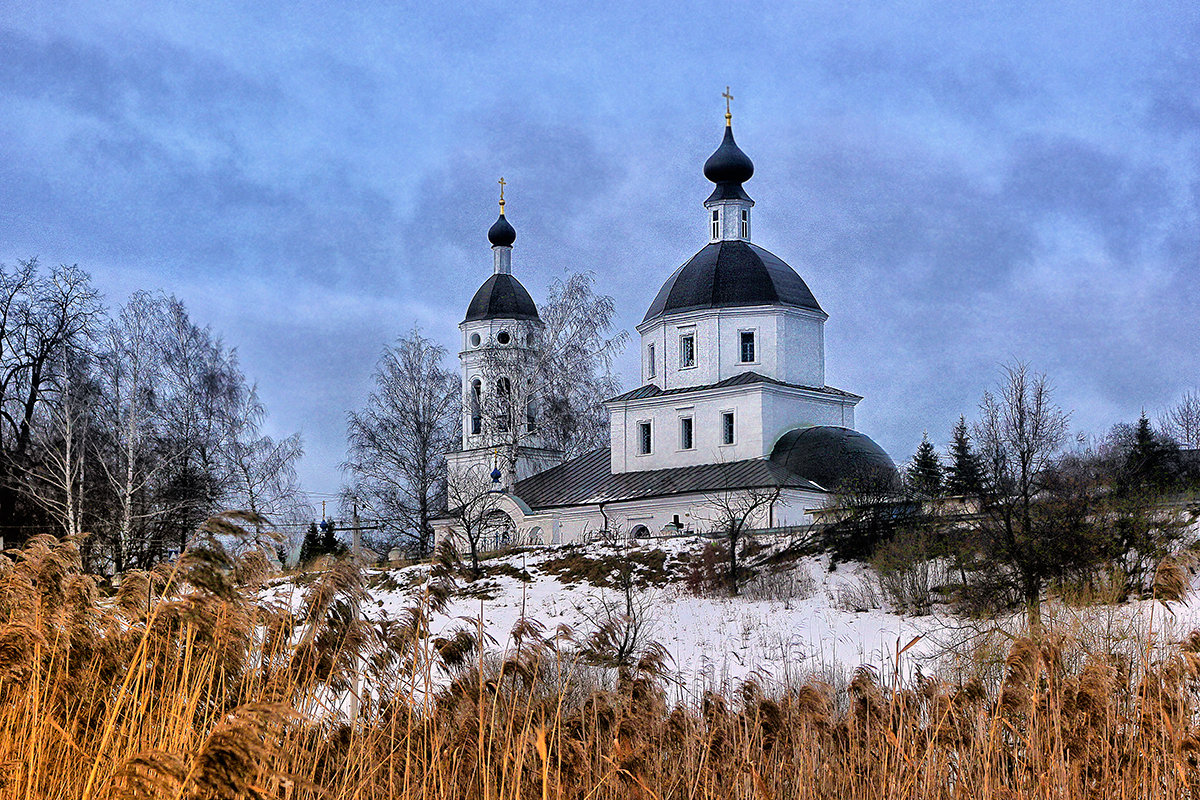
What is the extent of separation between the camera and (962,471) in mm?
30594

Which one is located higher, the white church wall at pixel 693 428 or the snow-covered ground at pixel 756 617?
the white church wall at pixel 693 428

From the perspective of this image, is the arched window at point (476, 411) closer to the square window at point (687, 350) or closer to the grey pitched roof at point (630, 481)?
the grey pitched roof at point (630, 481)

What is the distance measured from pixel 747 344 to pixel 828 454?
16.4 ft

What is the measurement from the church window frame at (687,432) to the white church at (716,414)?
30mm

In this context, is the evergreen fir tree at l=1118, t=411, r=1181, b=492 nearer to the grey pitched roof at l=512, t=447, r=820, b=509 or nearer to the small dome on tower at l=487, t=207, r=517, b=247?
the grey pitched roof at l=512, t=447, r=820, b=509

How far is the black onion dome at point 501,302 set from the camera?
166ft

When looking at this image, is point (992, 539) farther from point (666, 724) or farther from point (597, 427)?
point (597, 427)

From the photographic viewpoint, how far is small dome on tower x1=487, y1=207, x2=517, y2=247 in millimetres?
54562

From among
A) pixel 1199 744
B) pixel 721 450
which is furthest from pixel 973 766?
pixel 721 450

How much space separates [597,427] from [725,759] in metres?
41.6

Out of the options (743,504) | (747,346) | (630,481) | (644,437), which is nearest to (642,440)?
(644,437)

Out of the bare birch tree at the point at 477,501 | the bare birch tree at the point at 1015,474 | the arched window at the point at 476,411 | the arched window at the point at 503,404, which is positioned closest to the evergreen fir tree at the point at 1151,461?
the bare birch tree at the point at 1015,474

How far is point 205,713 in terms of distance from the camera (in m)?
4.69


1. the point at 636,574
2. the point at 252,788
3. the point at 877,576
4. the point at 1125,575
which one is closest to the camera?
the point at 252,788
